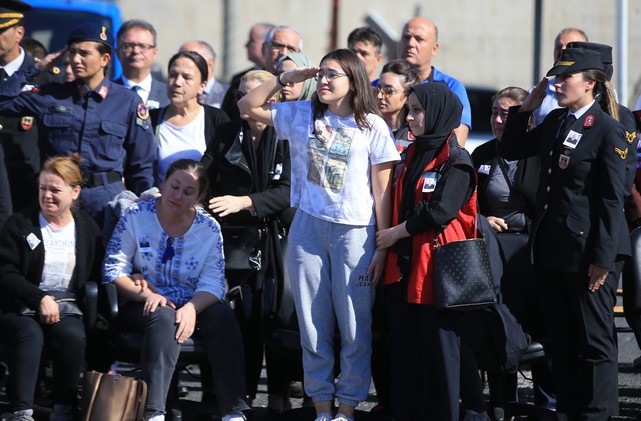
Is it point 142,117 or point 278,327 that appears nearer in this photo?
point 278,327

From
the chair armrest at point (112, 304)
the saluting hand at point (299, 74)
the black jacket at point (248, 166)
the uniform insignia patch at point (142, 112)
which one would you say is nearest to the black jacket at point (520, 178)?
the black jacket at point (248, 166)

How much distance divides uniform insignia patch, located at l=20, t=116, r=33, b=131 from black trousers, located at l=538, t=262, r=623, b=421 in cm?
326

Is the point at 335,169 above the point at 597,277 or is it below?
above

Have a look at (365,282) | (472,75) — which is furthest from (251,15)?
(365,282)

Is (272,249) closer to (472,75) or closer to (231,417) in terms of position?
(231,417)

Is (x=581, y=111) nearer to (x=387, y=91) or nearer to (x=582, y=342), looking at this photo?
(x=582, y=342)

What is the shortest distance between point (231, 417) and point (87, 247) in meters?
1.23

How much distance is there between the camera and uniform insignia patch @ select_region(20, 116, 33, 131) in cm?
692

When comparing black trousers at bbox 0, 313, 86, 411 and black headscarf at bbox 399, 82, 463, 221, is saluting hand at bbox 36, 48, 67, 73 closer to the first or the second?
black trousers at bbox 0, 313, 86, 411

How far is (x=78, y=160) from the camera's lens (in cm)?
626

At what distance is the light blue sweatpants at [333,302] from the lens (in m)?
5.60

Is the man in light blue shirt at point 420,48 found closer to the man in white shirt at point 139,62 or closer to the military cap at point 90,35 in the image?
the man in white shirt at point 139,62

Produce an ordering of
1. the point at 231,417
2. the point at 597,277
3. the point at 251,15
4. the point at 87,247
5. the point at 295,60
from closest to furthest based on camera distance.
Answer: the point at 597,277, the point at 231,417, the point at 87,247, the point at 295,60, the point at 251,15

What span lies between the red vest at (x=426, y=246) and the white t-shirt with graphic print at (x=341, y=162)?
18 cm
